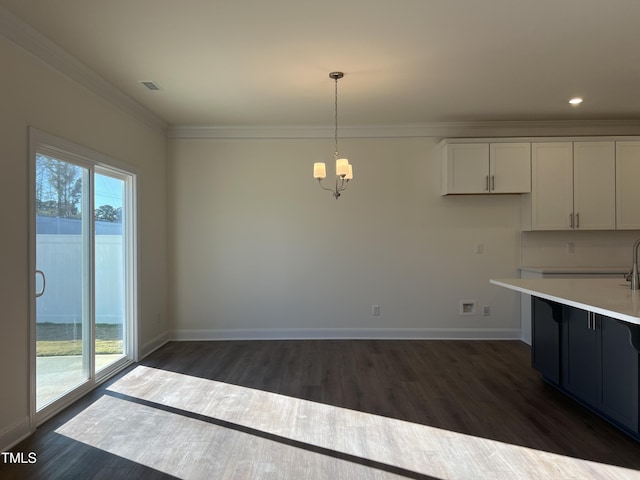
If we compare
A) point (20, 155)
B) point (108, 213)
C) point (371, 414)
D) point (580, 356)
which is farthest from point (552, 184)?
point (20, 155)

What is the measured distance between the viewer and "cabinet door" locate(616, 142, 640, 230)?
4902mm

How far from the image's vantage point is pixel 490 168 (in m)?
4.99

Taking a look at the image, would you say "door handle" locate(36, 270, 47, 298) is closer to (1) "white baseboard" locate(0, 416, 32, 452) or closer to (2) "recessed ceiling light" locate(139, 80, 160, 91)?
(1) "white baseboard" locate(0, 416, 32, 452)

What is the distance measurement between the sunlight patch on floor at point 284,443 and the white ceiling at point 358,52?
274cm

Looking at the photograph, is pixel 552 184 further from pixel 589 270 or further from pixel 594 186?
pixel 589 270

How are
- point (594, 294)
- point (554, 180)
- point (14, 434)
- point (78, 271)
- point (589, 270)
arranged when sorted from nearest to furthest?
point (14, 434)
point (594, 294)
point (78, 271)
point (589, 270)
point (554, 180)

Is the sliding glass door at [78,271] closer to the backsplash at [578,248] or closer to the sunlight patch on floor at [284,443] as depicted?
the sunlight patch on floor at [284,443]

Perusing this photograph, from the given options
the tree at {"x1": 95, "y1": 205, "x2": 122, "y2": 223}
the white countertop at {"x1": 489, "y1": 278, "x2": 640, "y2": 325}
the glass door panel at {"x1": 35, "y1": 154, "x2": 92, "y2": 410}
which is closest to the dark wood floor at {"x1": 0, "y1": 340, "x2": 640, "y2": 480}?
the glass door panel at {"x1": 35, "y1": 154, "x2": 92, "y2": 410}

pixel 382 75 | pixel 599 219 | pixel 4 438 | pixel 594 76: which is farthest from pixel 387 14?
pixel 599 219

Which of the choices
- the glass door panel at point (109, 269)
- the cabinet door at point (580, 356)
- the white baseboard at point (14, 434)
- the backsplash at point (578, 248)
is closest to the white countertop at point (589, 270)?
the backsplash at point (578, 248)

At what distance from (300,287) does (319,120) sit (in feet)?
6.93

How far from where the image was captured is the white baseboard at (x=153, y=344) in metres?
4.57

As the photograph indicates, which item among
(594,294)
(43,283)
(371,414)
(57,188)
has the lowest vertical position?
(371,414)

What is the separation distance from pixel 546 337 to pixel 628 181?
2624 mm
